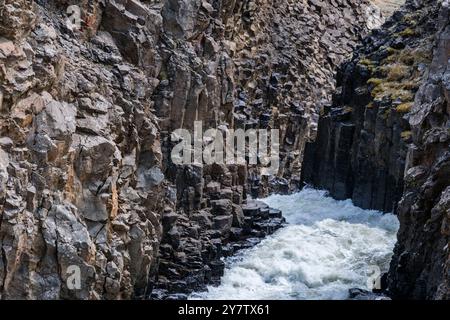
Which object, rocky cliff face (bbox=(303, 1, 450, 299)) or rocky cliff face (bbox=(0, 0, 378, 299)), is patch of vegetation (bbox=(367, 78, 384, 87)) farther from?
rocky cliff face (bbox=(0, 0, 378, 299))

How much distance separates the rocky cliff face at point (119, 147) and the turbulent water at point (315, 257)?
1.70 meters

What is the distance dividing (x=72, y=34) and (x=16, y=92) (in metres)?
8.83

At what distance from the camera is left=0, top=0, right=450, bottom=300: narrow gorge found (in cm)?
3159

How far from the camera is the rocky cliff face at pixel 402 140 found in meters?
35.2

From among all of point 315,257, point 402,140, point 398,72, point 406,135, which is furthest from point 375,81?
point 315,257

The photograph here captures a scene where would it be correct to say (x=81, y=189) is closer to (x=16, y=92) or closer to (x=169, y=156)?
(x=16, y=92)

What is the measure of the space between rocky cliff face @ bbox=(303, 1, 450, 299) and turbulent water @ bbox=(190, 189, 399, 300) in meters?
2.20

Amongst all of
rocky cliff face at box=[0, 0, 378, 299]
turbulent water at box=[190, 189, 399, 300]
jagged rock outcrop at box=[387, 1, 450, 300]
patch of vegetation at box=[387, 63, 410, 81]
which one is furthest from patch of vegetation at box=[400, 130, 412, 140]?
rocky cliff face at box=[0, 0, 378, 299]

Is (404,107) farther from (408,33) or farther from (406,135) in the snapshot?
(408,33)

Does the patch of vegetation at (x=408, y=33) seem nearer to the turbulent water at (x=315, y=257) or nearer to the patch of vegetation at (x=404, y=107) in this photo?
the patch of vegetation at (x=404, y=107)

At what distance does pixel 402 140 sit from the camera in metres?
52.7

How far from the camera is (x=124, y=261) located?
3716 centimetres

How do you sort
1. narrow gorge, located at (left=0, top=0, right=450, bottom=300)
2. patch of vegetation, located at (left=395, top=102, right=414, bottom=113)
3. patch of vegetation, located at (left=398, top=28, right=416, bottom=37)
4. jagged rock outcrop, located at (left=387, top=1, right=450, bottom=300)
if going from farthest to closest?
patch of vegetation, located at (left=398, top=28, right=416, bottom=37), patch of vegetation, located at (left=395, top=102, right=414, bottom=113), jagged rock outcrop, located at (left=387, top=1, right=450, bottom=300), narrow gorge, located at (left=0, top=0, right=450, bottom=300)
